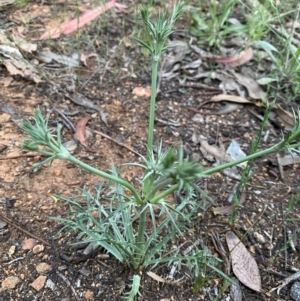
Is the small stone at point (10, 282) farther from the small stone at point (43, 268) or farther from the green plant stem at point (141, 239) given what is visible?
the green plant stem at point (141, 239)

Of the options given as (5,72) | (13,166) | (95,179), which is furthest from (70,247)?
(5,72)

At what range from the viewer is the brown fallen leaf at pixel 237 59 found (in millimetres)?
2404

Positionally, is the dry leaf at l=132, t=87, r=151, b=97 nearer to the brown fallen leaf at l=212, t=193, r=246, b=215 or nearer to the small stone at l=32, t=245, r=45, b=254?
the brown fallen leaf at l=212, t=193, r=246, b=215

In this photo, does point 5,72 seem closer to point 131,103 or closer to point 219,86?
point 131,103

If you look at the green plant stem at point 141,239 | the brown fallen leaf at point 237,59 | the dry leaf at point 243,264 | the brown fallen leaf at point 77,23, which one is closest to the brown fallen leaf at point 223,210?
the dry leaf at point 243,264

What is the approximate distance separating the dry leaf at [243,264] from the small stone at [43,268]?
0.62m

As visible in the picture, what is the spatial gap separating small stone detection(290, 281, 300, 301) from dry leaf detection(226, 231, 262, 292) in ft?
0.36

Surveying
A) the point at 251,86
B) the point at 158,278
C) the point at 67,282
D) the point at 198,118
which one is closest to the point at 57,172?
the point at 67,282

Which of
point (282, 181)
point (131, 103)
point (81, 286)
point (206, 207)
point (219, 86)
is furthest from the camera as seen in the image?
point (219, 86)

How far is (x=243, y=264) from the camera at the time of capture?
159 centimetres

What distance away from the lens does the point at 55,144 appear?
1.10 meters

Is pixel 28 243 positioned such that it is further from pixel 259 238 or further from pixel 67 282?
pixel 259 238

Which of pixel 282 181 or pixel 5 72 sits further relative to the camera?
pixel 5 72

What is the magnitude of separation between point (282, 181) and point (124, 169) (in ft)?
2.19
